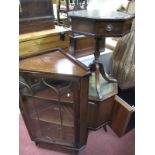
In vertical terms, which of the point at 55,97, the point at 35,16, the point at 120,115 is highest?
the point at 35,16

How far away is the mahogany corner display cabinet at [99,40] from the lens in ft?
3.09

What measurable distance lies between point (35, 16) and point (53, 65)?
1.75 ft

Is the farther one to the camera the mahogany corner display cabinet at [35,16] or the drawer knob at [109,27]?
the mahogany corner display cabinet at [35,16]

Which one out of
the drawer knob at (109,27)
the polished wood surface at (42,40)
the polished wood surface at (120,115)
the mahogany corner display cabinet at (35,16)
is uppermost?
the mahogany corner display cabinet at (35,16)

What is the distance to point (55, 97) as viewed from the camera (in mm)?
1066

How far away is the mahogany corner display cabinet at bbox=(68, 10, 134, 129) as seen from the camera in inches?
37.0

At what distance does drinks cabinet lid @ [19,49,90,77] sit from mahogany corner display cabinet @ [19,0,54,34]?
0.30m

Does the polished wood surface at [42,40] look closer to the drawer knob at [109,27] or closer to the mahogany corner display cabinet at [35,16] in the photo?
the mahogany corner display cabinet at [35,16]

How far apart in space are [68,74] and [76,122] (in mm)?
390

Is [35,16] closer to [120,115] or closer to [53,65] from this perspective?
[53,65]

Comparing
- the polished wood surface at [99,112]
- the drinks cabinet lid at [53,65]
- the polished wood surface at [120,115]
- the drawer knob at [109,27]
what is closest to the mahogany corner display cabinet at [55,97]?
the drinks cabinet lid at [53,65]

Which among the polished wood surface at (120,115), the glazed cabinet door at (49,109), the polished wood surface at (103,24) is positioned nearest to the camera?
the polished wood surface at (103,24)

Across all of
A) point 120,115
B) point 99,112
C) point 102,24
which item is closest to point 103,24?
point 102,24
